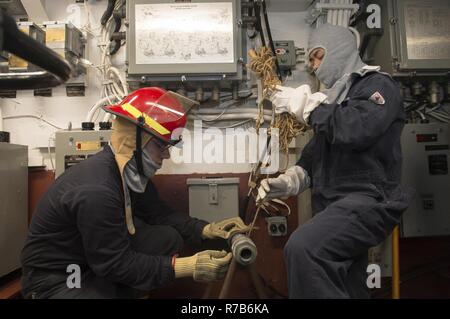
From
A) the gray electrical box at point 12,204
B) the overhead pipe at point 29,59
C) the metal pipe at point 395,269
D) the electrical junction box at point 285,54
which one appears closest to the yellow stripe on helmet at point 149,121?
the overhead pipe at point 29,59

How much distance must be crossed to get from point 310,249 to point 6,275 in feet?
5.04

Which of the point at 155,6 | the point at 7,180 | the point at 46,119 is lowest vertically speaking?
the point at 7,180

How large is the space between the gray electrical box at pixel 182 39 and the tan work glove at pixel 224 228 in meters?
0.76

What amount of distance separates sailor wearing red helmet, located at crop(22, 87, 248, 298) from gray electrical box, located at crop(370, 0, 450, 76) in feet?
4.20

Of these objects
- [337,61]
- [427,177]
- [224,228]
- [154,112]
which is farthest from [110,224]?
[427,177]

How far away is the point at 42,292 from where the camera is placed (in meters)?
1.10

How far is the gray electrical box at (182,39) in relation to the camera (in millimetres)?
1580

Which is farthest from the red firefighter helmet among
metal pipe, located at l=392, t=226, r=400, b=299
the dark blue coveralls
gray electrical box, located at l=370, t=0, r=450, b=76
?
gray electrical box, located at l=370, t=0, r=450, b=76

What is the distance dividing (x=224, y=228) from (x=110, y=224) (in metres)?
0.57

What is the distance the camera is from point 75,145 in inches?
61.0
